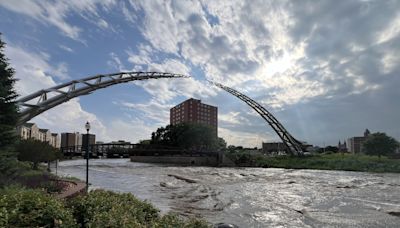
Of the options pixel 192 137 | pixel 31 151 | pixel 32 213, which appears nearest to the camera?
pixel 32 213

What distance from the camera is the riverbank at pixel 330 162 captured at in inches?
3076

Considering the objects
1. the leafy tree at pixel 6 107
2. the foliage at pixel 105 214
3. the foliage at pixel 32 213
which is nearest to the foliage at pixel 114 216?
the foliage at pixel 105 214

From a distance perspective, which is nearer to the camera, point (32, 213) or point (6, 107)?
point (32, 213)

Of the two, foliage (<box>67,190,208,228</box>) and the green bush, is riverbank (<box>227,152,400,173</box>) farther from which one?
the green bush

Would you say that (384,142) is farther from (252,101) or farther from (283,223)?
(283,223)

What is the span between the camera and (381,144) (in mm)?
88500

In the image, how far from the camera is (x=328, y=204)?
26219 millimetres

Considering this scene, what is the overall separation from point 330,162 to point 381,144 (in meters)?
12.6

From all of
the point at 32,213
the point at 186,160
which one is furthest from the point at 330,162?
the point at 32,213

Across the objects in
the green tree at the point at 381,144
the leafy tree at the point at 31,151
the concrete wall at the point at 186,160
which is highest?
the green tree at the point at 381,144

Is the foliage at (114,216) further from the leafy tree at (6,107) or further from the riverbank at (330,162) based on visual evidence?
the riverbank at (330,162)

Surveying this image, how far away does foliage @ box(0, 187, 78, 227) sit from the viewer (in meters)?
7.08

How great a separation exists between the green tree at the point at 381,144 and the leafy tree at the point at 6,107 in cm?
8613

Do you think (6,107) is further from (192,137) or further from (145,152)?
(145,152)
